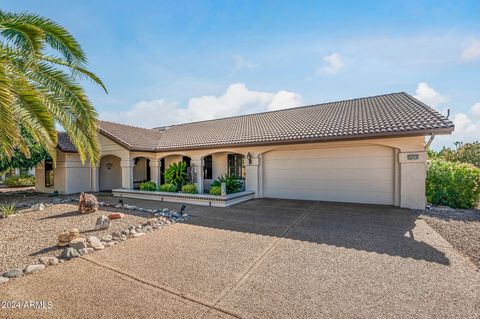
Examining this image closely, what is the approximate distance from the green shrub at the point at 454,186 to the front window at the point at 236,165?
30.6ft

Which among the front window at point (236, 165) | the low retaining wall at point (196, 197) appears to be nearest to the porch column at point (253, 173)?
the low retaining wall at point (196, 197)

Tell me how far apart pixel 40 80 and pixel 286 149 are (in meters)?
9.97

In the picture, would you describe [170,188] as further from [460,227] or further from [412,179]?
[460,227]

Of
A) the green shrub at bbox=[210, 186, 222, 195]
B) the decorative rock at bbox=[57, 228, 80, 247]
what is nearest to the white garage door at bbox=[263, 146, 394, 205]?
A: the green shrub at bbox=[210, 186, 222, 195]

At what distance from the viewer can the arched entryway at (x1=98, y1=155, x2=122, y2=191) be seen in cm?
1727

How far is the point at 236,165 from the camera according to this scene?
14.5 m

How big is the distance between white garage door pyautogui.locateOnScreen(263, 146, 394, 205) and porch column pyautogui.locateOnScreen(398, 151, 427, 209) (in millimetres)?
654

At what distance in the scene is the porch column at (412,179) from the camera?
8820 millimetres

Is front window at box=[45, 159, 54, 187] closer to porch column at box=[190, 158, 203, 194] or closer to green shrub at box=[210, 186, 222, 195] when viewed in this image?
porch column at box=[190, 158, 203, 194]

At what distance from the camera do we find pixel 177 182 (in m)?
13.8

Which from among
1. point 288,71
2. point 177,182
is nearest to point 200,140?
point 177,182

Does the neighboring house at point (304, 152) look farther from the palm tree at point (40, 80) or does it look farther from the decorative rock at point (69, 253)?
the decorative rock at point (69, 253)

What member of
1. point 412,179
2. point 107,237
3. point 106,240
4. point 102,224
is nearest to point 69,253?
point 106,240

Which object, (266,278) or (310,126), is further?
(310,126)
